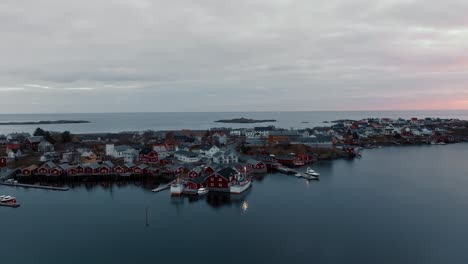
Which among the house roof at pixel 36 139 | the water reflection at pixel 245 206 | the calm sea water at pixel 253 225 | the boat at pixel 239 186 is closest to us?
the calm sea water at pixel 253 225

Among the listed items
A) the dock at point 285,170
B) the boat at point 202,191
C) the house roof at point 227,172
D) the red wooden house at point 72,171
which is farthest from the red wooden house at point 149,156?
the boat at point 202,191

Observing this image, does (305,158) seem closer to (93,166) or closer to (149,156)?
(149,156)

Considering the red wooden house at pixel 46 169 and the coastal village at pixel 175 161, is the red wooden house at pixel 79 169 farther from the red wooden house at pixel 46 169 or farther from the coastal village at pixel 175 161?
the red wooden house at pixel 46 169

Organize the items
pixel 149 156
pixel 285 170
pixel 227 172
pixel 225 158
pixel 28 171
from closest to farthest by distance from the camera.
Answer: pixel 227 172, pixel 28 171, pixel 285 170, pixel 225 158, pixel 149 156

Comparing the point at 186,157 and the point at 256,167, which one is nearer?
the point at 256,167

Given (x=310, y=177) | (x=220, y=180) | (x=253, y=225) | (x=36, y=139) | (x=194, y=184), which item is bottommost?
(x=253, y=225)

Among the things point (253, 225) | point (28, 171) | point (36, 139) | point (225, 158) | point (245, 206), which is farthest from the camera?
point (36, 139)

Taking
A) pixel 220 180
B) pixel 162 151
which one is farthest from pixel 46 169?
pixel 220 180

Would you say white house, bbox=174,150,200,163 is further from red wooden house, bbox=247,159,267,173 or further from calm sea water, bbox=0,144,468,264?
calm sea water, bbox=0,144,468,264

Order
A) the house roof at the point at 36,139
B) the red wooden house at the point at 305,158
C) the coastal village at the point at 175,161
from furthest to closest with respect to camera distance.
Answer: the house roof at the point at 36,139
the red wooden house at the point at 305,158
the coastal village at the point at 175,161

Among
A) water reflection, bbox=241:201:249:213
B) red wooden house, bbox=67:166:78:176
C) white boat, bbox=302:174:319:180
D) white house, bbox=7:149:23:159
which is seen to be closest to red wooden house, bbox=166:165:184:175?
red wooden house, bbox=67:166:78:176
